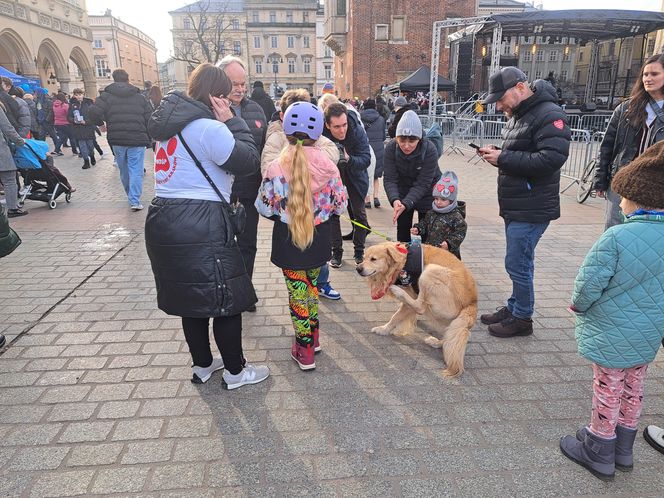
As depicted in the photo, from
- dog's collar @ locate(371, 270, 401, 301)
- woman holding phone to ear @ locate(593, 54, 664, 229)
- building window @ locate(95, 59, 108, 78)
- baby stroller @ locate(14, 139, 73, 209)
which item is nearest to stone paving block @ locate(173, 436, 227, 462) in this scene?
dog's collar @ locate(371, 270, 401, 301)

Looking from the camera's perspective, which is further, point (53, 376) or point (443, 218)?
point (443, 218)

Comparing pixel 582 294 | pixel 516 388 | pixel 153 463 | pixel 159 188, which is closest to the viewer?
pixel 582 294

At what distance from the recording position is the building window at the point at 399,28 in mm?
31781

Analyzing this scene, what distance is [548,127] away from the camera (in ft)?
11.3

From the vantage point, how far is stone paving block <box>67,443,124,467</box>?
A: 2.57 m

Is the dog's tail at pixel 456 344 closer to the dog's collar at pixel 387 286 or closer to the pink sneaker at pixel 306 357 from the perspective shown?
the dog's collar at pixel 387 286

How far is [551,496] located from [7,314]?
15.7ft

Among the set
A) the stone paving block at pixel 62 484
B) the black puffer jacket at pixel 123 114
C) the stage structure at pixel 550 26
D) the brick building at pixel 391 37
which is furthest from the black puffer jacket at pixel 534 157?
the brick building at pixel 391 37

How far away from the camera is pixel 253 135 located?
164 inches

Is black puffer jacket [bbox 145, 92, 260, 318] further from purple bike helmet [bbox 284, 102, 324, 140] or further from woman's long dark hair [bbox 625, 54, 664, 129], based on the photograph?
woman's long dark hair [bbox 625, 54, 664, 129]

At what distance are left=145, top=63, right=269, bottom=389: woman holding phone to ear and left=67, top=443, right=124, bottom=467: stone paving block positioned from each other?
2.78ft

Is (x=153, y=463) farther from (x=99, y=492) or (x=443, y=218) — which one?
(x=443, y=218)

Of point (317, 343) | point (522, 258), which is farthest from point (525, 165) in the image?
point (317, 343)

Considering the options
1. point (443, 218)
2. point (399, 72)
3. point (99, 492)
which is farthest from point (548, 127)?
point (399, 72)
